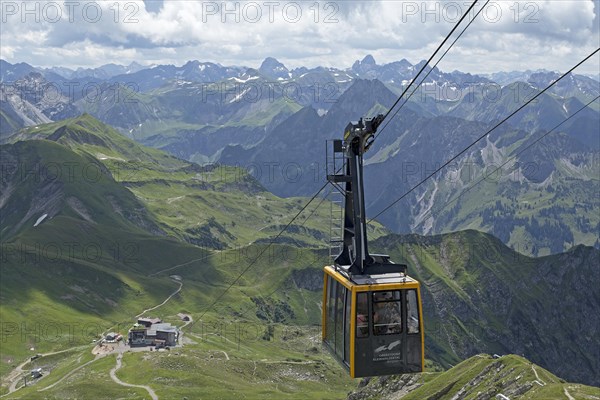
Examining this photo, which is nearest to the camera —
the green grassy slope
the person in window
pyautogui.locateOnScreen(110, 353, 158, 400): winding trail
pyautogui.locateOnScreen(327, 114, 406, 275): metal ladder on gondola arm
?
the person in window

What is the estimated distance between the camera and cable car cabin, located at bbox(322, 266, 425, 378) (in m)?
36.6

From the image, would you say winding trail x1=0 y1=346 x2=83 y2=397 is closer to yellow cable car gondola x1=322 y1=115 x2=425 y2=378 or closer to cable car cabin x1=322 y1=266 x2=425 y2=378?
yellow cable car gondola x1=322 y1=115 x2=425 y2=378

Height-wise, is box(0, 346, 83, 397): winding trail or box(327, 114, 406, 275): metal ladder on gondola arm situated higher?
box(327, 114, 406, 275): metal ladder on gondola arm

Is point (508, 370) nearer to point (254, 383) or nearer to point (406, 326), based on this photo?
point (254, 383)

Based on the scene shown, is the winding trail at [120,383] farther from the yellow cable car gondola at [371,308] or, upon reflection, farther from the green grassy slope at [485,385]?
the yellow cable car gondola at [371,308]

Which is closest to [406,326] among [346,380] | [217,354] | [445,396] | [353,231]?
[353,231]

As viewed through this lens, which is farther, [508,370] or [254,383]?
[254,383]

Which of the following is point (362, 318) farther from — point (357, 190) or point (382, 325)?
point (357, 190)

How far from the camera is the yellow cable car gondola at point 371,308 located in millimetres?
36688

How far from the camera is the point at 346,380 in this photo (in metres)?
181

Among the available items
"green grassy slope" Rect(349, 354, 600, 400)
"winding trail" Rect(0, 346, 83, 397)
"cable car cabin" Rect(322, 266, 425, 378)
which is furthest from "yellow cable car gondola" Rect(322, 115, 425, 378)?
"winding trail" Rect(0, 346, 83, 397)

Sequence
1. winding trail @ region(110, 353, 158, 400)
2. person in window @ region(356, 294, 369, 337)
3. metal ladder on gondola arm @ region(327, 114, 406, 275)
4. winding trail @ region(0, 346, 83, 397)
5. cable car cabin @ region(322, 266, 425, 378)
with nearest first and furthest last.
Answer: person in window @ region(356, 294, 369, 337), cable car cabin @ region(322, 266, 425, 378), metal ladder on gondola arm @ region(327, 114, 406, 275), winding trail @ region(110, 353, 158, 400), winding trail @ region(0, 346, 83, 397)

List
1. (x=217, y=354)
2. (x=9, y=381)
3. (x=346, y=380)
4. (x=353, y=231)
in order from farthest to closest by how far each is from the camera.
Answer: (x=346, y=380)
(x=217, y=354)
(x=9, y=381)
(x=353, y=231)

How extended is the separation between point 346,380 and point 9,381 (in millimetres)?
84989
